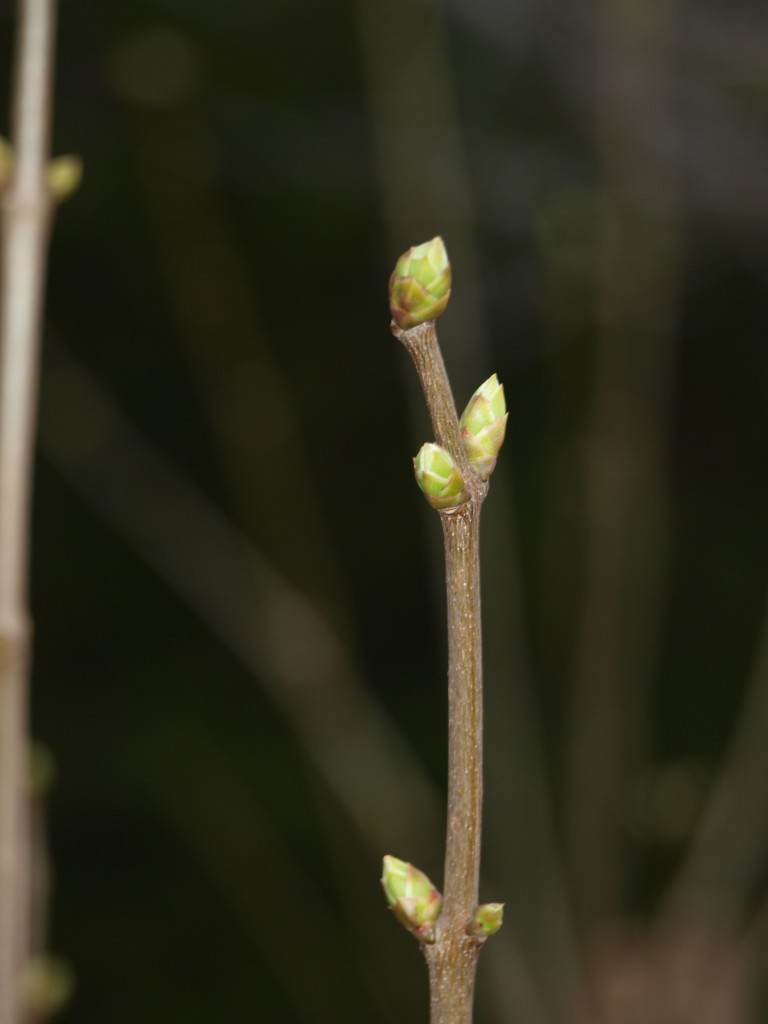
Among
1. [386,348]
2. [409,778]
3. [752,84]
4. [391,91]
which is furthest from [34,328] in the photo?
[386,348]

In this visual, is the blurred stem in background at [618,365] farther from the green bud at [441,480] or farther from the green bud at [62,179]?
the green bud at [441,480]

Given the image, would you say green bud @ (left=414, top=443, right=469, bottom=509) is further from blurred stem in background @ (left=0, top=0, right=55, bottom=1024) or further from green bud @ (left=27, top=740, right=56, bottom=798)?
green bud @ (left=27, top=740, right=56, bottom=798)

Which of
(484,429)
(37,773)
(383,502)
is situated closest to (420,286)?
(484,429)

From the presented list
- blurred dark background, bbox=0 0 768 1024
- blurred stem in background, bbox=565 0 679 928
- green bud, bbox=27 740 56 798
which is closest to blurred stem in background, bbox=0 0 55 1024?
green bud, bbox=27 740 56 798

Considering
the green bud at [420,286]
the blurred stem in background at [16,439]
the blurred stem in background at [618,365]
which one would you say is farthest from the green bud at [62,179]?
the blurred stem in background at [618,365]

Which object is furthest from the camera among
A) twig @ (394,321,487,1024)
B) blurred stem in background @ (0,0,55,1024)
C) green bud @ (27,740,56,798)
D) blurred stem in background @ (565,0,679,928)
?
blurred stem in background @ (565,0,679,928)

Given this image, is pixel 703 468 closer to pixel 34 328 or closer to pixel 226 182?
pixel 226 182

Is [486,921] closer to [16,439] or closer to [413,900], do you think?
[413,900]
